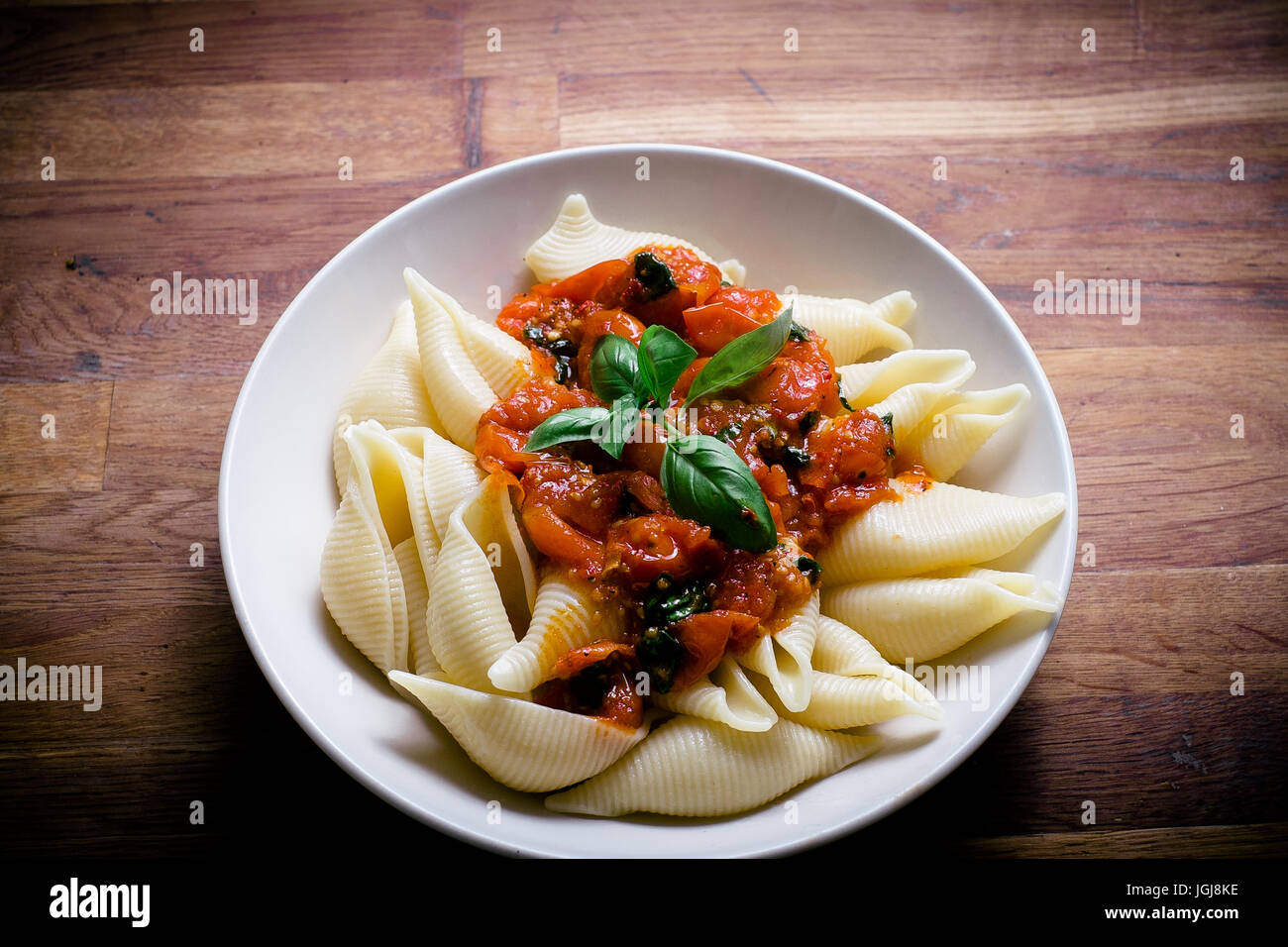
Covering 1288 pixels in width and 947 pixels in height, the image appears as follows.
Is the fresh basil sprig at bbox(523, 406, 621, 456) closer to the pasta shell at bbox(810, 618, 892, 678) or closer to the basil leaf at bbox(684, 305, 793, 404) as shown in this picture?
the basil leaf at bbox(684, 305, 793, 404)

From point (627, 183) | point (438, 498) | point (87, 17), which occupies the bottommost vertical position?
point (438, 498)

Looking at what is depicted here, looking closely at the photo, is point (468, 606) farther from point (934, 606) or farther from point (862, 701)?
point (934, 606)

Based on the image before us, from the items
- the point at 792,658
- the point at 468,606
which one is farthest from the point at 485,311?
the point at 792,658

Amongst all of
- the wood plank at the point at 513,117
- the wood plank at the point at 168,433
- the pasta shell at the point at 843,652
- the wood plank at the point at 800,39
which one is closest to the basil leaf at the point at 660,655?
the pasta shell at the point at 843,652

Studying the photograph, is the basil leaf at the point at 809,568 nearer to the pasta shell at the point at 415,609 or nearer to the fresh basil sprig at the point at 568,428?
the fresh basil sprig at the point at 568,428
